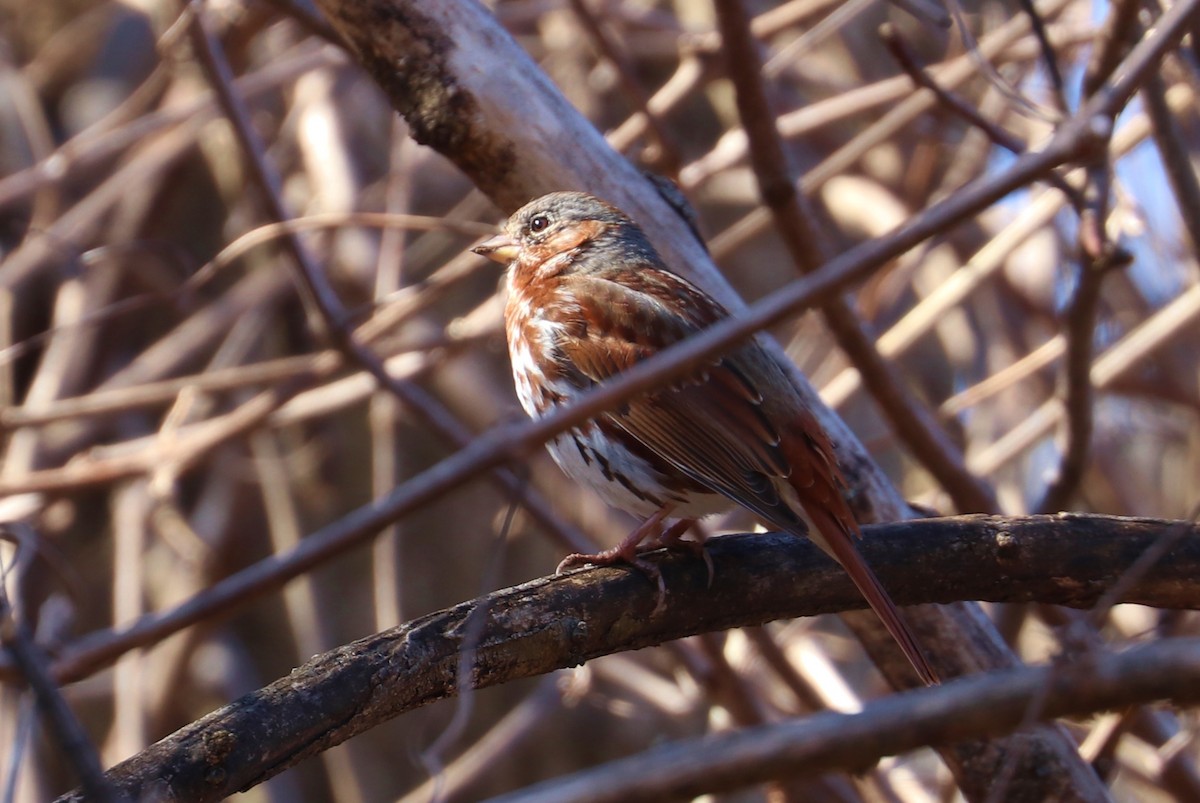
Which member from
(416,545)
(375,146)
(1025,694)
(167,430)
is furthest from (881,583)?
(375,146)

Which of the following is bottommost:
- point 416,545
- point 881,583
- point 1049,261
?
point 881,583

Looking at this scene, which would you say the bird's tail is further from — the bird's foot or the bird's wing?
the bird's foot

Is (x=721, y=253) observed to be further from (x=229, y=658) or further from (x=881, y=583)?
(x=229, y=658)

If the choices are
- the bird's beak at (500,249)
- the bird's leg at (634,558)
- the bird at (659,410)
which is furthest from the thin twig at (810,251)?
the bird's beak at (500,249)

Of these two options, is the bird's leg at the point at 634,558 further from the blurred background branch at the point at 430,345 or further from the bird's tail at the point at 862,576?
the blurred background branch at the point at 430,345

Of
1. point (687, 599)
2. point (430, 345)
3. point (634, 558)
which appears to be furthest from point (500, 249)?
point (687, 599)

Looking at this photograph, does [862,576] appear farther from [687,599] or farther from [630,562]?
[630,562]
